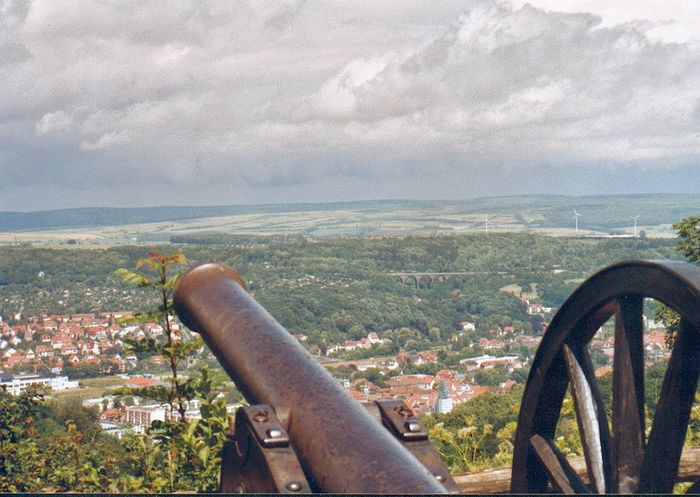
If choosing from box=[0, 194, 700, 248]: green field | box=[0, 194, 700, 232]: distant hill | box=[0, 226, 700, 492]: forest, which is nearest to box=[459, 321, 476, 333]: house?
box=[0, 226, 700, 492]: forest

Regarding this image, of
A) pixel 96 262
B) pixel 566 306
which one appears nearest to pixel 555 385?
pixel 566 306

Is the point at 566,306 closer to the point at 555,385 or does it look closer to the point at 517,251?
the point at 555,385

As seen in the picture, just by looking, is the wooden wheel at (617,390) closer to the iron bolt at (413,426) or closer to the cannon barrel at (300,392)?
the iron bolt at (413,426)

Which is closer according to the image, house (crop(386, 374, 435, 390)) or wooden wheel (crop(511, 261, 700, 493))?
wooden wheel (crop(511, 261, 700, 493))

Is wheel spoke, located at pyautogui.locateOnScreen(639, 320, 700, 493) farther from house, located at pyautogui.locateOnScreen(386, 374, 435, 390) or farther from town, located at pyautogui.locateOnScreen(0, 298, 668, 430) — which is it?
house, located at pyautogui.locateOnScreen(386, 374, 435, 390)

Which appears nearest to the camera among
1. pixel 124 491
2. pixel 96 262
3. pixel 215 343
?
pixel 215 343
